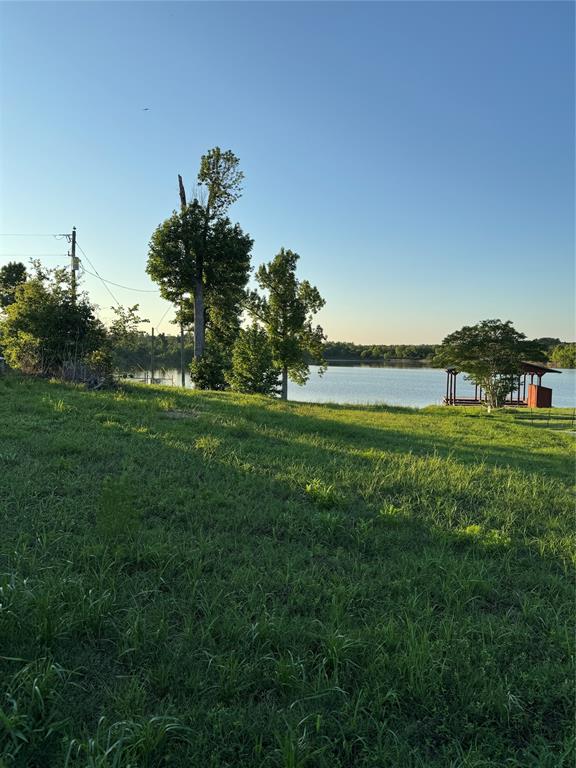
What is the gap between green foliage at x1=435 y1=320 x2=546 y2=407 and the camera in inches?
861

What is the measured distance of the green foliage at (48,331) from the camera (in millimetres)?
12633

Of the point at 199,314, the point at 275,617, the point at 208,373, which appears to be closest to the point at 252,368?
the point at 208,373

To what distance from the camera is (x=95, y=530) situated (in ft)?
10.4

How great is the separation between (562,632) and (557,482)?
3.68m

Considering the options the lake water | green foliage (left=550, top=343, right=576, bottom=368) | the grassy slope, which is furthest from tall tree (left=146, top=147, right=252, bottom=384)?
green foliage (left=550, top=343, right=576, bottom=368)

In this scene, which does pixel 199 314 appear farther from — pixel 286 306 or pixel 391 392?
pixel 391 392

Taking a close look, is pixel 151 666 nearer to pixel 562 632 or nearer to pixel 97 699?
pixel 97 699

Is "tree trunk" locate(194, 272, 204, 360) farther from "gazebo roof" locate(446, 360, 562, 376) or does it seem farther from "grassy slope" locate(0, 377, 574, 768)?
"grassy slope" locate(0, 377, 574, 768)

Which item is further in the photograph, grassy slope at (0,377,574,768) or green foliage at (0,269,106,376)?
green foliage at (0,269,106,376)

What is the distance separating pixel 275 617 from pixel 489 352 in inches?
875

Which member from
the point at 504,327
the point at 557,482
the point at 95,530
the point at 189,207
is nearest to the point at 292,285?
the point at 189,207

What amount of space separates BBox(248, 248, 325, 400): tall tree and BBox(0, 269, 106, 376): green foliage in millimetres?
16699

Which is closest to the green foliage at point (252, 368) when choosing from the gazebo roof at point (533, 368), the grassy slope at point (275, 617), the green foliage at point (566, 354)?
the gazebo roof at point (533, 368)

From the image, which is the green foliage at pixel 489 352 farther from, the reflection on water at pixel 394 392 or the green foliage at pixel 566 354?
the green foliage at pixel 566 354
